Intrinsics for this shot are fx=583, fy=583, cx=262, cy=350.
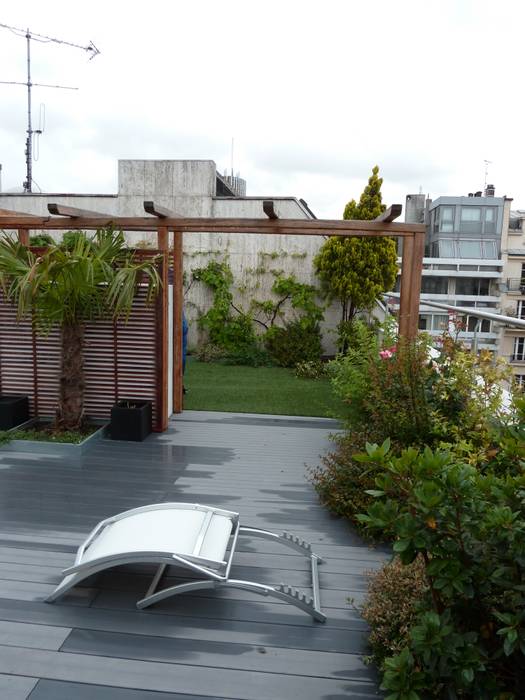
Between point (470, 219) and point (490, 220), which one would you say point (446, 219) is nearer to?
point (470, 219)

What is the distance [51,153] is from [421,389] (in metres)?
18.4

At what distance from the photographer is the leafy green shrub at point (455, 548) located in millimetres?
1826

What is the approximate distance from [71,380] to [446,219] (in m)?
34.5

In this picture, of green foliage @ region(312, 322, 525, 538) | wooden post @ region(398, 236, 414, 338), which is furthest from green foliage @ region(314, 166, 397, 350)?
green foliage @ region(312, 322, 525, 538)

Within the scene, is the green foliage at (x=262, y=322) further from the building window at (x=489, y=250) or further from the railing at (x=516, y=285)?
the building window at (x=489, y=250)

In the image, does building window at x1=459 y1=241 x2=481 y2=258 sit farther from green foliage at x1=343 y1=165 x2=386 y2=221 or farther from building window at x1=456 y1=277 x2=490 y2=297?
green foliage at x1=343 y1=165 x2=386 y2=221

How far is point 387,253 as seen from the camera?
11.4 metres

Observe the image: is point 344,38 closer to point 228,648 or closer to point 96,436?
point 96,436

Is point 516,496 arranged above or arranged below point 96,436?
above

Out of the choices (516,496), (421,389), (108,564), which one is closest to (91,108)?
(421,389)

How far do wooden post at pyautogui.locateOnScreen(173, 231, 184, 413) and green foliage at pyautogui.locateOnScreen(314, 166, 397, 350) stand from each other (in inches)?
198

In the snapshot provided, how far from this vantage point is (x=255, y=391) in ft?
30.1

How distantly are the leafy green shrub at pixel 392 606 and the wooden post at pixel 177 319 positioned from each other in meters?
4.73

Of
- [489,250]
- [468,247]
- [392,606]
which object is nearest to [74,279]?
[392,606]
